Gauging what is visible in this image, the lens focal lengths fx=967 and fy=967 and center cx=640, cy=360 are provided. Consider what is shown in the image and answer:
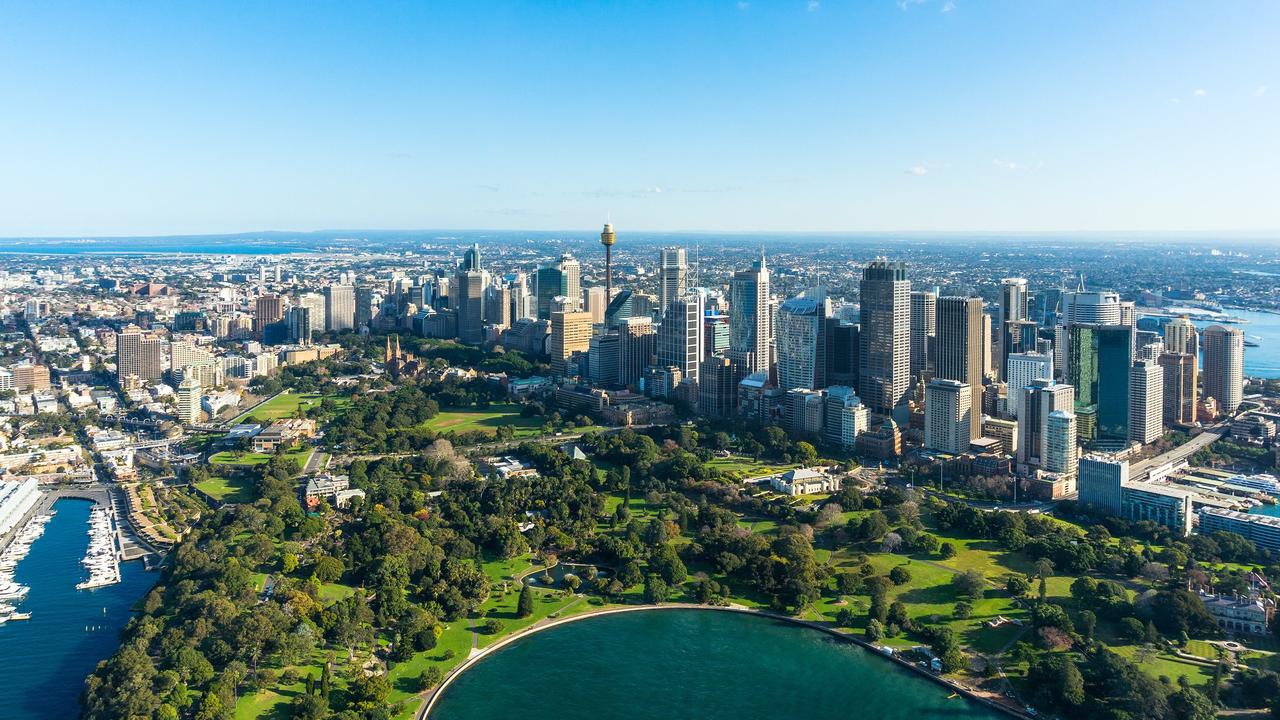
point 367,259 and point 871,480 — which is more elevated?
point 367,259

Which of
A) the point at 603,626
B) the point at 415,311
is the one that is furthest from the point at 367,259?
the point at 603,626

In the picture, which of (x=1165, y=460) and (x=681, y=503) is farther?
(x=1165, y=460)

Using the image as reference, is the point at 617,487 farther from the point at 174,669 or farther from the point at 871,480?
the point at 174,669

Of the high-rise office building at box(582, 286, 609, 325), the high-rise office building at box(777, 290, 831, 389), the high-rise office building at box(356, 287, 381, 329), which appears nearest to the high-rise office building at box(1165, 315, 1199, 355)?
the high-rise office building at box(777, 290, 831, 389)

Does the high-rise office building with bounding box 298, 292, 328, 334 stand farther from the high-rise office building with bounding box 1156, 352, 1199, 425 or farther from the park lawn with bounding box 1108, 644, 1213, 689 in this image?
the park lawn with bounding box 1108, 644, 1213, 689

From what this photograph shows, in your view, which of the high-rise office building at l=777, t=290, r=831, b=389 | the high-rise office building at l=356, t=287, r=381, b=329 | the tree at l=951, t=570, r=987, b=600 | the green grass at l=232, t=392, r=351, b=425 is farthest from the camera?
the high-rise office building at l=356, t=287, r=381, b=329

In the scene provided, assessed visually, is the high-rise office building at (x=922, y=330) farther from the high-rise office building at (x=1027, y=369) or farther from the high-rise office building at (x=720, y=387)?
the high-rise office building at (x=720, y=387)
